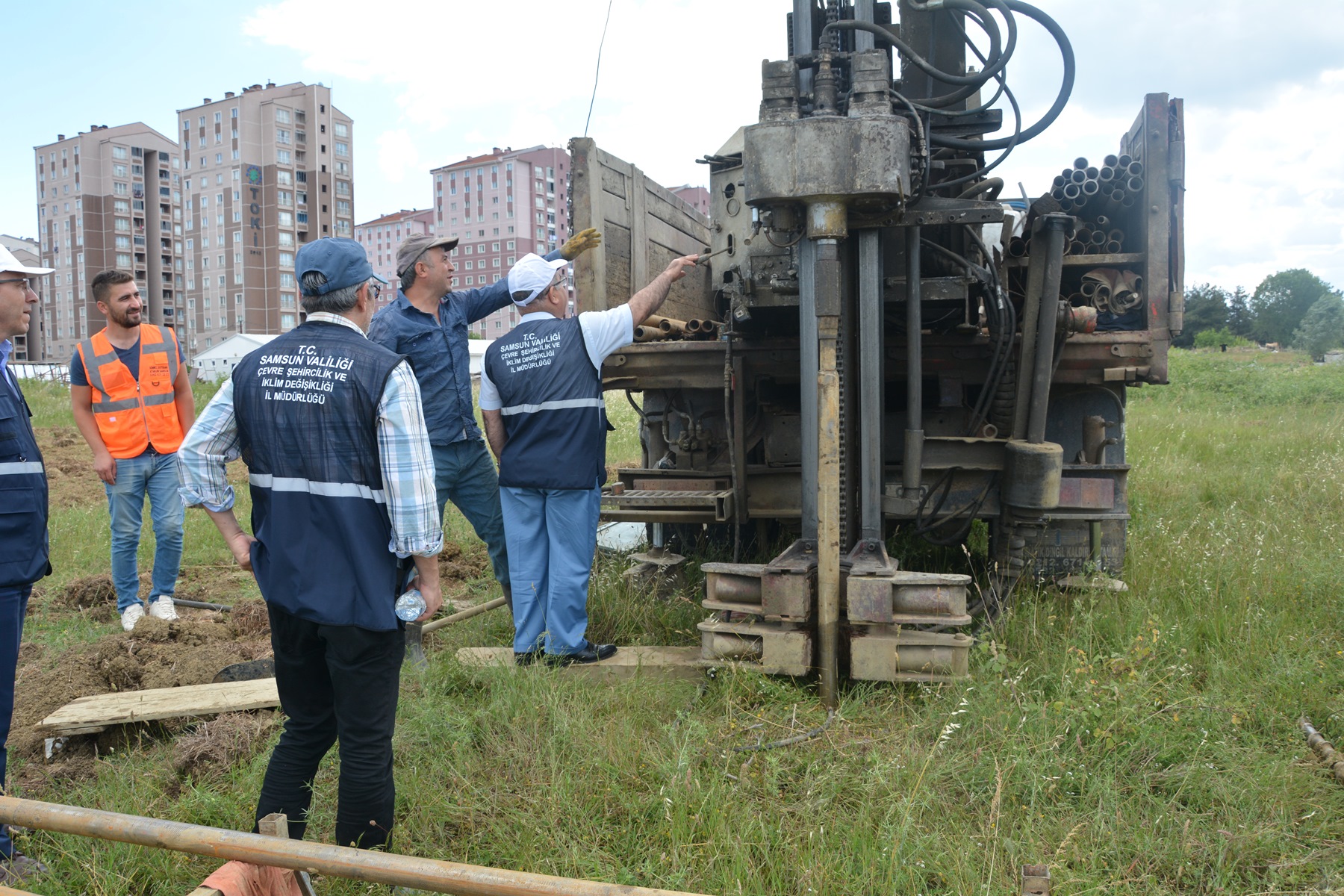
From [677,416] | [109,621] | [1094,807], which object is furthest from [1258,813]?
[109,621]

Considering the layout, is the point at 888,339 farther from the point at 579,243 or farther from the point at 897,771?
the point at 897,771

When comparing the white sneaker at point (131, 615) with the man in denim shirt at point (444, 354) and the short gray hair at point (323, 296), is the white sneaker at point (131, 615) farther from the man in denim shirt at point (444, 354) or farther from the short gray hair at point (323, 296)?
the short gray hair at point (323, 296)

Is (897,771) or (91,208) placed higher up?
(91,208)

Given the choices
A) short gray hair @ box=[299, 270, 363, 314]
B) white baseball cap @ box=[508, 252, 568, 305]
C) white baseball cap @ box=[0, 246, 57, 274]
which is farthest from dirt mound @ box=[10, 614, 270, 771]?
short gray hair @ box=[299, 270, 363, 314]

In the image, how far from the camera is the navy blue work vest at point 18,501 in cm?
305

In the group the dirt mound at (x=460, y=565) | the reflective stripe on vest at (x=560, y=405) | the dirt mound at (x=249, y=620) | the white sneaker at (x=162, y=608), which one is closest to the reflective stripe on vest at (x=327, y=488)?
the reflective stripe on vest at (x=560, y=405)

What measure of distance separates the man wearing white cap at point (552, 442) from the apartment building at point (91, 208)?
60397 mm

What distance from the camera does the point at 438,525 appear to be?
2.69m

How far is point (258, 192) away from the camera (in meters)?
59.5

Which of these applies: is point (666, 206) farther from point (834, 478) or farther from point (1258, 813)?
point (1258, 813)

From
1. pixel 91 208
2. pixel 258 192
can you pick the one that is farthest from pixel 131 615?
pixel 91 208

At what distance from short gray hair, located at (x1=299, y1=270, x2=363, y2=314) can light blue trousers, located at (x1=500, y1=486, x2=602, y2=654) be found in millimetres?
1681

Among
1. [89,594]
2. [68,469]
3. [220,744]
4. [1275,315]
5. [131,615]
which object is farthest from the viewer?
[1275,315]

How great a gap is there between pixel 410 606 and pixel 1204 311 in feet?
250
